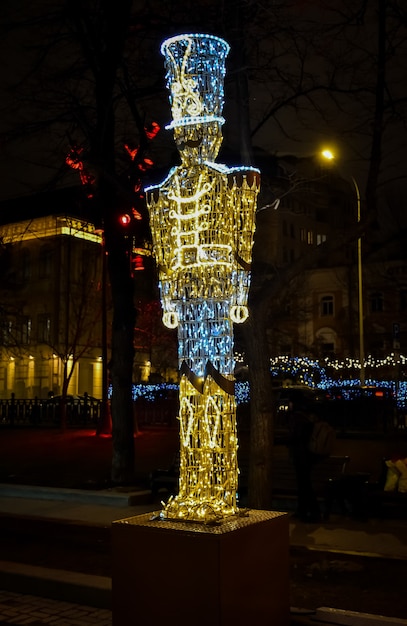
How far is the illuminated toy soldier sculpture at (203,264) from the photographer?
628cm

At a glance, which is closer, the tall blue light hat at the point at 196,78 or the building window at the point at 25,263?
the tall blue light hat at the point at 196,78

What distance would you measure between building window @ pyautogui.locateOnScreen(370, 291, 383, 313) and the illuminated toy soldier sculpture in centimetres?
4645

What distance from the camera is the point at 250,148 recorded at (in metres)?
11.9

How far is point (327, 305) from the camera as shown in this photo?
187 feet

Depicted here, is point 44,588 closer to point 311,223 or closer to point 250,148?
point 250,148

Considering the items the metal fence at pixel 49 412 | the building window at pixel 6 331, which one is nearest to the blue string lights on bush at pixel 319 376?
the metal fence at pixel 49 412

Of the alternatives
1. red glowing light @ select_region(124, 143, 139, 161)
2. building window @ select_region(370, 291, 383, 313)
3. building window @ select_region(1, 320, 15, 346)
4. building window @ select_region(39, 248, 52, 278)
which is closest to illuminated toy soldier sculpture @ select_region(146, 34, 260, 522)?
red glowing light @ select_region(124, 143, 139, 161)

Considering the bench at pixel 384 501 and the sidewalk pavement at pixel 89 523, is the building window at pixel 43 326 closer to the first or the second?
the sidewalk pavement at pixel 89 523

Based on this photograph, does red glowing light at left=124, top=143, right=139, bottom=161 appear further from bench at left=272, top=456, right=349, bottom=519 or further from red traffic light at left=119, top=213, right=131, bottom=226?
bench at left=272, top=456, right=349, bottom=519

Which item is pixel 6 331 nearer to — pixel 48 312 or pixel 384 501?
pixel 48 312

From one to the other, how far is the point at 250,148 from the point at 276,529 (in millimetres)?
7250

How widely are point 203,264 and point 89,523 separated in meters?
7.03

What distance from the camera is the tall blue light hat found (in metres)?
6.63

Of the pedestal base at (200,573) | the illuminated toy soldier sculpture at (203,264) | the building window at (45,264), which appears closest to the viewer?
the pedestal base at (200,573)
